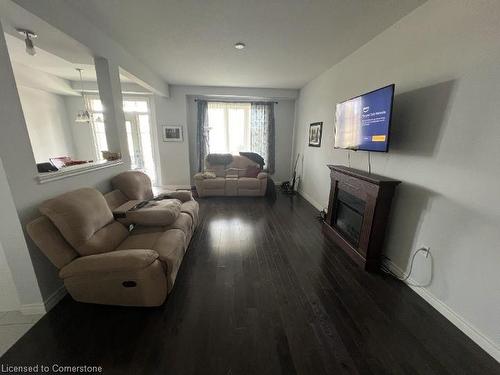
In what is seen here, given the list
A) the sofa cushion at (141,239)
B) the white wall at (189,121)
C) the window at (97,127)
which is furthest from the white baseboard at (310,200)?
the window at (97,127)

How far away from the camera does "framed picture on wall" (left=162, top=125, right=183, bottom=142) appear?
500cm

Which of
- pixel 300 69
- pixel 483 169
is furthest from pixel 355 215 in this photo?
pixel 300 69

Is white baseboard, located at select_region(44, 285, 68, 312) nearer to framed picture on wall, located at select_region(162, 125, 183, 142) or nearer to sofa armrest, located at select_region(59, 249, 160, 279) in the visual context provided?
sofa armrest, located at select_region(59, 249, 160, 279)

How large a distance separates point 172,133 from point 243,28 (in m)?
3.45

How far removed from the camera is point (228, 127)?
5.46 metres

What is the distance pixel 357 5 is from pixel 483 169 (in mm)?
1702

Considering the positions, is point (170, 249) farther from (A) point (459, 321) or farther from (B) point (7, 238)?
(A) point (459, 321)

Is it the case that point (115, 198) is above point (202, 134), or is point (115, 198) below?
below

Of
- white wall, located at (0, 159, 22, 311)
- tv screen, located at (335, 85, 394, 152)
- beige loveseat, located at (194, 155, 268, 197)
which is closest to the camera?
white wall, located at (0, 159, 22, 311)

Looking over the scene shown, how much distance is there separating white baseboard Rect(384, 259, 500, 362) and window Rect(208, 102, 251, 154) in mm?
4563

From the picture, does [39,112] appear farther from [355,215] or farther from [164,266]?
[355,215]

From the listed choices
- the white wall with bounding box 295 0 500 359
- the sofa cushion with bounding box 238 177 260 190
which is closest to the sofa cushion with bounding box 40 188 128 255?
the white wall with bounding box 295 0 500 359

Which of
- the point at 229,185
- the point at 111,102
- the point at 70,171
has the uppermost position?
the point at 111,102

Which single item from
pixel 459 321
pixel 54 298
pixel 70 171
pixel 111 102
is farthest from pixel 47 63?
pixel 459 321
